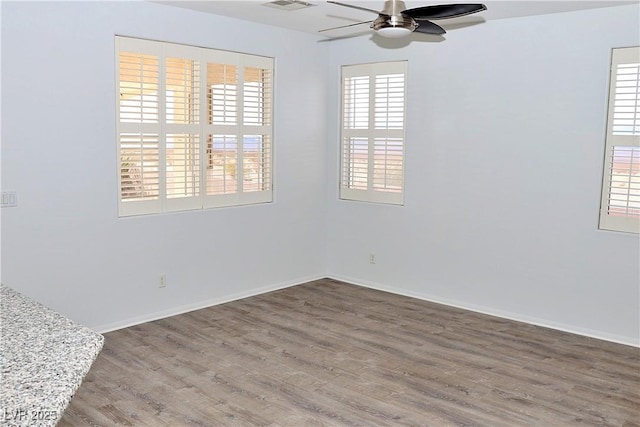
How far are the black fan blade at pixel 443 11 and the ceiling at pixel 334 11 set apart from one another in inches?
38.1

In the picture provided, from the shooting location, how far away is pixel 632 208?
14.7ft

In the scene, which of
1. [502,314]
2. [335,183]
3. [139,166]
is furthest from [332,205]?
[139,166]

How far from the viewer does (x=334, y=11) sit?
4.87 m

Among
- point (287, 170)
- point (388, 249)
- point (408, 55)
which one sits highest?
point (408, 55)

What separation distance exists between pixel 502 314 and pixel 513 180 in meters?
1.19

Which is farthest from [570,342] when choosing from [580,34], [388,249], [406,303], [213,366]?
[213,366]

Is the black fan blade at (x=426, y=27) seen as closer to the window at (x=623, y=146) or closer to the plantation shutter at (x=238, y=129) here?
the window at (x=623, y=146)

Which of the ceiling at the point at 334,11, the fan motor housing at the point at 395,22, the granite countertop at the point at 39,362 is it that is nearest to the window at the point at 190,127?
the ceiling at the point at 334,11

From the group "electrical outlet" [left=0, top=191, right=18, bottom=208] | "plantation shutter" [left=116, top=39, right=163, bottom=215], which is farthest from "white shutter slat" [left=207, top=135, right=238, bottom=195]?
"electrical outlet" [left=0, top=191, right=18, bottom=208]

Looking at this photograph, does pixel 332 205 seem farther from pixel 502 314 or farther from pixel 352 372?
pixel 352 372

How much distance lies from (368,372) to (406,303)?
1.76 metres

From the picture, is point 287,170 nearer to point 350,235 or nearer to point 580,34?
point 350,235

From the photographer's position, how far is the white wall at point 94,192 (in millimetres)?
4047

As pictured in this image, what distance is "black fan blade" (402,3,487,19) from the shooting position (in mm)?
3230
